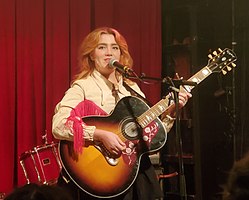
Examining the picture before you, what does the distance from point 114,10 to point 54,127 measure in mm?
1755

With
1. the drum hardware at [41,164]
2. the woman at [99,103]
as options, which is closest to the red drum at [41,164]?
the drum hardware at [41,164]

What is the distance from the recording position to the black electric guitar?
2.59m

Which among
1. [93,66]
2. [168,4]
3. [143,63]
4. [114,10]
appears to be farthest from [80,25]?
[93,66]

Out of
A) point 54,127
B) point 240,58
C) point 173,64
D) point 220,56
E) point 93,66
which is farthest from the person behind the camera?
point 173,64

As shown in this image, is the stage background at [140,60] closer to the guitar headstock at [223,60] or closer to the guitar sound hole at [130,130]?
the guitar headstock at [223,60]

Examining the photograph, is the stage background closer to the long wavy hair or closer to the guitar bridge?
the long wavy hair

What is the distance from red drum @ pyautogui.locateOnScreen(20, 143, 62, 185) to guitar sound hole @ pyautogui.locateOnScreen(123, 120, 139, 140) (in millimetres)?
814

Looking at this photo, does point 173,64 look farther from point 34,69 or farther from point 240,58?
point 34,69

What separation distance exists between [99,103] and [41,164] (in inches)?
32.3

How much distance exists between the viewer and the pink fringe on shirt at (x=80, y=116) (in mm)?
2516

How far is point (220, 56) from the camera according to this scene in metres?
2.99

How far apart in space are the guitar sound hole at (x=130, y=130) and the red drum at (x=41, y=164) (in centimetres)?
81

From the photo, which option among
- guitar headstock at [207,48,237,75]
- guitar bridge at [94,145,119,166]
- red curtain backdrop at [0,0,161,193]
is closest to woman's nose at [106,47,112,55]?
guitar bridge at [94,145,119,166]

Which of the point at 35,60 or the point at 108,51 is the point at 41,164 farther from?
the point at 108,51
